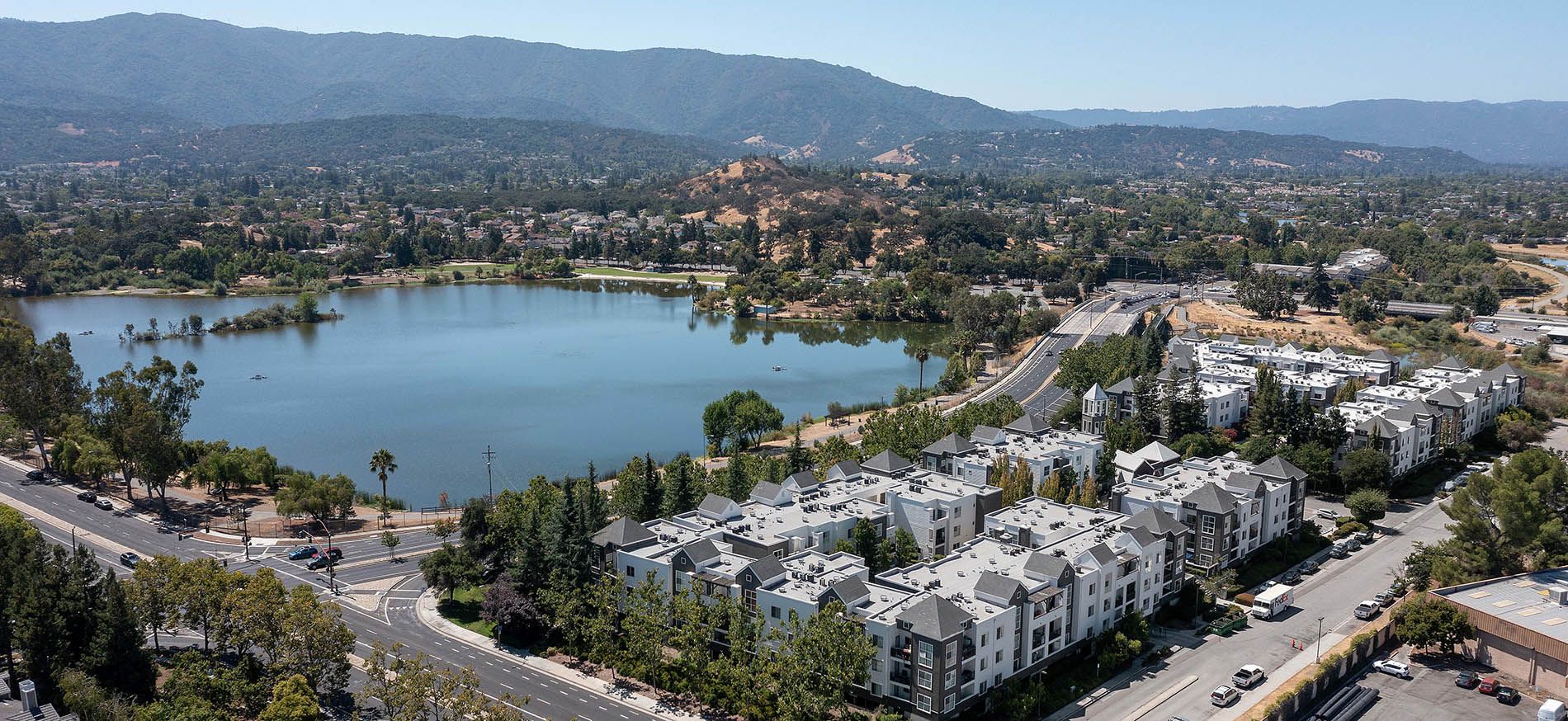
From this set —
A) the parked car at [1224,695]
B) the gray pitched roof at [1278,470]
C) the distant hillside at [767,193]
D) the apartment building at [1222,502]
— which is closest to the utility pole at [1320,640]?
the parked car at [1224,695]

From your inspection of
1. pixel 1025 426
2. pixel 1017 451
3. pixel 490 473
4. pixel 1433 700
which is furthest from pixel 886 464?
pixel 490 473

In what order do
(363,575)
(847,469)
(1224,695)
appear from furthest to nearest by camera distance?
(847,469) < (363,575) < (1224,695)

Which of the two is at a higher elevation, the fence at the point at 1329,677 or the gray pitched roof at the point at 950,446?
the gray pitched roof at the point at 950,446

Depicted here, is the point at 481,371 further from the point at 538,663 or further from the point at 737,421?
the point at 538,663

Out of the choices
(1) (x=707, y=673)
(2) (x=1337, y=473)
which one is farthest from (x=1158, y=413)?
(1) (x=707, y=673)

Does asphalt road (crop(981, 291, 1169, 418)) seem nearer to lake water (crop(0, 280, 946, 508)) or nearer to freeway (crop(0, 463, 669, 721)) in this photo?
lake water (crop(0, 280, 946, 508))

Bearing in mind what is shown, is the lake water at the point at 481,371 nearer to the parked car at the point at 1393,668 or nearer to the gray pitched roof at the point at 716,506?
the gray pitched roof at the point at 716,506
